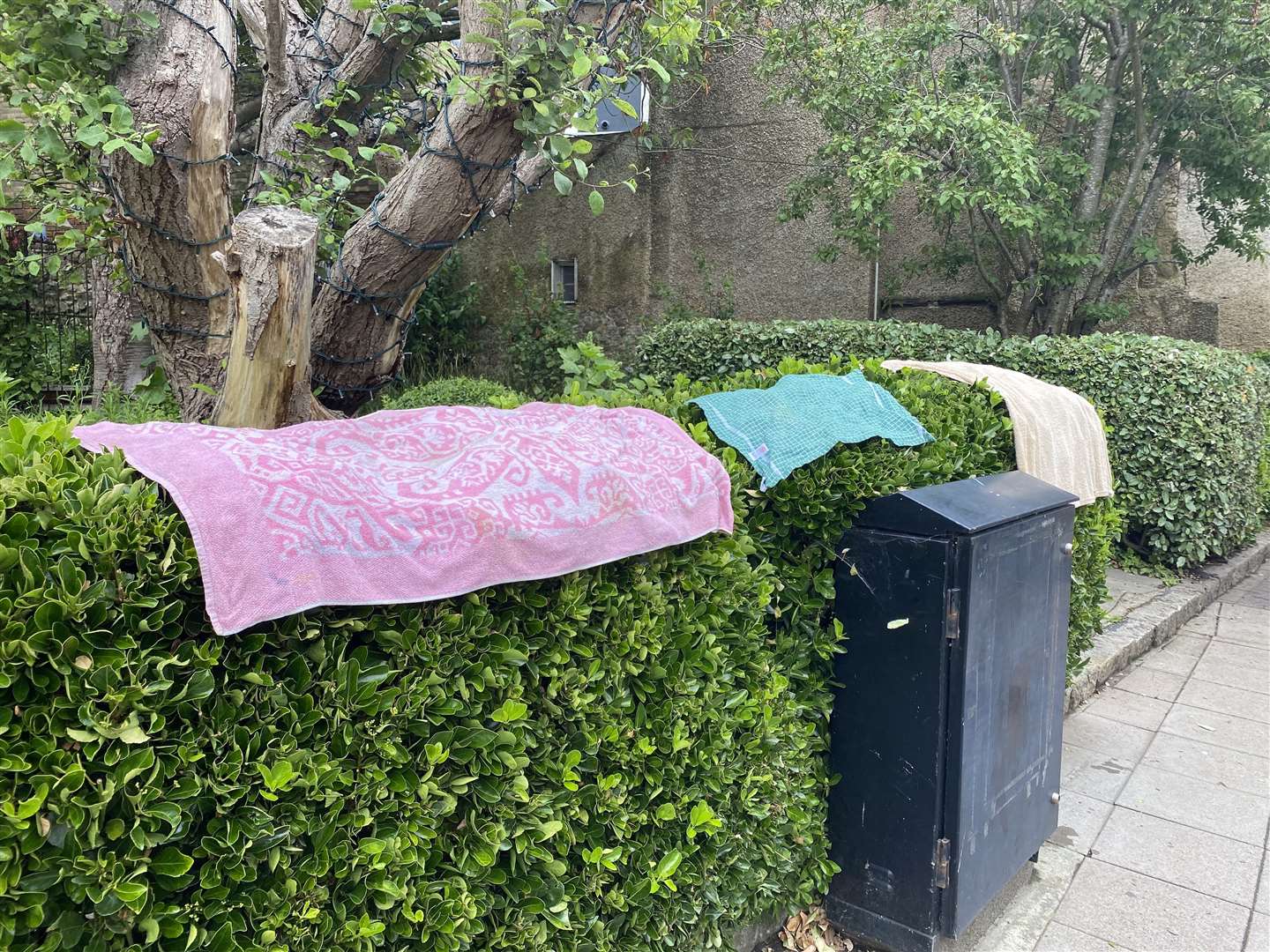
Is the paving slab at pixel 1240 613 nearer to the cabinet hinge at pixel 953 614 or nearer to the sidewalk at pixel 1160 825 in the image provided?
the sidewalk at pixel 1160 825

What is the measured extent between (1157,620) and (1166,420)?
1651 millimetres

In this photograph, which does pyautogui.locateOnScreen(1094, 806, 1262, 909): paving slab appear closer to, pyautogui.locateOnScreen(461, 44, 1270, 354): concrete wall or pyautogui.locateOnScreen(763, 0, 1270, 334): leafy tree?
pyautogui.locateOnScreen(763, 0, 1270, 334): leafy tree

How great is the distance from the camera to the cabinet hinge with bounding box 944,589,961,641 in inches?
100

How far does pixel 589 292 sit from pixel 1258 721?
28.0ft

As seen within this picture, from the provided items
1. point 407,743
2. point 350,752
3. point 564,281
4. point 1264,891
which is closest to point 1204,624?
point 1264,891

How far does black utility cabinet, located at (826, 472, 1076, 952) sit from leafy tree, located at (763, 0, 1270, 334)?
5.38 metres

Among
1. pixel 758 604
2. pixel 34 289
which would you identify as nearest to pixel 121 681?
pixel 758 604

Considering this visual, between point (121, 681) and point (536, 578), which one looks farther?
point (536, 578)

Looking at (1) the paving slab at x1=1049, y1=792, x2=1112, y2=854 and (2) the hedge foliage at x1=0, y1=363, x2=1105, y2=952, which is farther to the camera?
(1) the paving slab at x1=1049, y1=792, x2=1112, y2=854

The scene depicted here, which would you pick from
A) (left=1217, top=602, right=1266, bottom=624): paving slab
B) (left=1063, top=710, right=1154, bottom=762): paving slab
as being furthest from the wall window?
(left=1063, top=710, right=1154, bottom=762): paving slab

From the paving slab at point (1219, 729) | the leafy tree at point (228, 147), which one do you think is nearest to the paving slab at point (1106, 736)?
the paving slab at point (1219, 729)

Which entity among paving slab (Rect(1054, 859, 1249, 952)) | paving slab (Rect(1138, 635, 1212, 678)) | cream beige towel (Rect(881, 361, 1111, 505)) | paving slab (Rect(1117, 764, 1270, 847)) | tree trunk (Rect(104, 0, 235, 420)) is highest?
tree trunk (Rect(104, 0, 235, 420))

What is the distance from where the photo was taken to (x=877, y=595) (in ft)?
8.95

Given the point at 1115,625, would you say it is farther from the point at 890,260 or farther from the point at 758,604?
the point at 890,260
